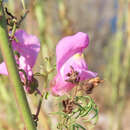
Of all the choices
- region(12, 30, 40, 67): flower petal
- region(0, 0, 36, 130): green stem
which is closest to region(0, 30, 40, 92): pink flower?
region(12, 30, 40, 67): flower petal

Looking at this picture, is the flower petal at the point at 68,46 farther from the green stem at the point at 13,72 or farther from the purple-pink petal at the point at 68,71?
the green stem at the point at 13,72

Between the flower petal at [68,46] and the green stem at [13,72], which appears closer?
the green stem at [13,72]

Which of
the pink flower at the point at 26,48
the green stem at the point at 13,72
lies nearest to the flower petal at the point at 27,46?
the pink flower at the point at 26,48

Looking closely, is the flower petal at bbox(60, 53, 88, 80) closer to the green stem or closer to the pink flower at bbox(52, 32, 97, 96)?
the pink flower at bbox(52, 32, 97, 96)

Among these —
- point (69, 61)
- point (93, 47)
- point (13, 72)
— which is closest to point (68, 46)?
point (69, 61)

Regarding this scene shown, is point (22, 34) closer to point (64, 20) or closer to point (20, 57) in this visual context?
point (20, 57)

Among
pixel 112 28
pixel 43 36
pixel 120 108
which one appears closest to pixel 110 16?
pixel 112 28

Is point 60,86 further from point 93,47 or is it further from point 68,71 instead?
point 93,47
